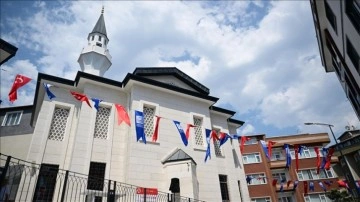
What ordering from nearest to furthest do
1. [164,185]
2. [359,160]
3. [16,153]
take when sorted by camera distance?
[164,185] < [16,153] < [359,160]

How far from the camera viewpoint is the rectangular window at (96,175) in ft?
46.3

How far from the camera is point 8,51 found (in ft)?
33.9

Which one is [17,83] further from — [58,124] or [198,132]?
[198,132]

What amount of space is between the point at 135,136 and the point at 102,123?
271 cm

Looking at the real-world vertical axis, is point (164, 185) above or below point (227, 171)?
below

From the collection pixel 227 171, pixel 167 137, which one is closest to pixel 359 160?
pixel 227 171

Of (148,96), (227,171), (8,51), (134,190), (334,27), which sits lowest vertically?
(134,190)

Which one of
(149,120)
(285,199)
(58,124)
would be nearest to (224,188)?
(149,120)

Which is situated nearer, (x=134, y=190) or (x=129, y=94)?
(x=134, y=190)

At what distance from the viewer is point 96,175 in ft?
47.7

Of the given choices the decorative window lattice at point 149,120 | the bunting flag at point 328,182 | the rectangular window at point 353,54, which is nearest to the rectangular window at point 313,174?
the bunting flag at point 328,182

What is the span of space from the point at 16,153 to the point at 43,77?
1381cm

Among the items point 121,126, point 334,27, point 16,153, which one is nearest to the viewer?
point 334,27

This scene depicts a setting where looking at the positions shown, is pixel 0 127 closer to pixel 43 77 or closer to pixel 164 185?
pixel 43 77
